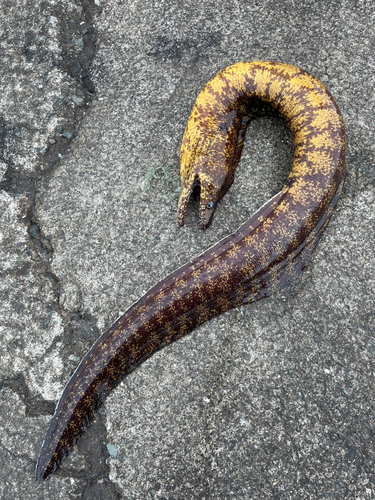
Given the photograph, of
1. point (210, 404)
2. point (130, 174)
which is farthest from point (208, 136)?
point (210, 404)

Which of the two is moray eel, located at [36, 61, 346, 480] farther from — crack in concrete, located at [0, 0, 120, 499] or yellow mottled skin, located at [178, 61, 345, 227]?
crack in concrete, located at [0, 0, 120, 499]

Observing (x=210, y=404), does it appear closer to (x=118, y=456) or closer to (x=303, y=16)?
(x=118, y=456)

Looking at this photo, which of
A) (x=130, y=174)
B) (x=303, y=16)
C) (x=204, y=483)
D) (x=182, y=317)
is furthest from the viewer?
(x=303, y=16)

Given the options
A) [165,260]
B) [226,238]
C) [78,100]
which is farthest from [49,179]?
[226,238]

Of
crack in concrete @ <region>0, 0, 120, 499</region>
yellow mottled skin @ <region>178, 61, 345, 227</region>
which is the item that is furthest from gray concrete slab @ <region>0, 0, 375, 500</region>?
yellow mottled skin @ <region>178, 61, 345, 227</region>

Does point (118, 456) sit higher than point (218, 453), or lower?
higher

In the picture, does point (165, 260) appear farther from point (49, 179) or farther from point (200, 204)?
point (49, 179)
